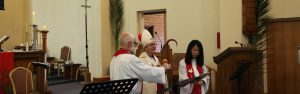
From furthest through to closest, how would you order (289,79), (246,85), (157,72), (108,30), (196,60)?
(108,30), (289,79), (196,60), (246,85), (157,72)

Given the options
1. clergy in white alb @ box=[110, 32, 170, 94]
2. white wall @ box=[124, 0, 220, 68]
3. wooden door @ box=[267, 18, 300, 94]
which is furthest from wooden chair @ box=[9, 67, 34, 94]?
wooden door @ box=[267, 18, 300, 94]

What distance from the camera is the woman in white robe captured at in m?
4.18

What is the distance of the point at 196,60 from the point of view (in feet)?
14.1

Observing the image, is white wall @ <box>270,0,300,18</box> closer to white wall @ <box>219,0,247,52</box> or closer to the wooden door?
the wooden door

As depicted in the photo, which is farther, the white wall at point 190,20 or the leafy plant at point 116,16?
the leafy plant at point 116,16

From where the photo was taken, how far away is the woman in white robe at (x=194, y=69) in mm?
4180

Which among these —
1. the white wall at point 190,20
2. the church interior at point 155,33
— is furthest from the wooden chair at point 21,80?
the white wall at point 190,20

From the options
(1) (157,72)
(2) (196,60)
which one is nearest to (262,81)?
(2) (196,60)

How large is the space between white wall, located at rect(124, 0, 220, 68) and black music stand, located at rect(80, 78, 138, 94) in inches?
210

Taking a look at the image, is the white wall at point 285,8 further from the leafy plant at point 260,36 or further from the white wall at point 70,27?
the white wall at point 70,27

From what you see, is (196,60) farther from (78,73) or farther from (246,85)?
(78,73)

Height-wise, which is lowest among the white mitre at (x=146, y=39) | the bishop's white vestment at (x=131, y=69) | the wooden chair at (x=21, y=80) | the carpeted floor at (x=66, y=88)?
the carpeted floor at (x=66, y=88)

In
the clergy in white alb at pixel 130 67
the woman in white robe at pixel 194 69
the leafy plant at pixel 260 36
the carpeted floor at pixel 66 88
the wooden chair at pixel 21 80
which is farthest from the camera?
the carpeted floor at pixel 66 88

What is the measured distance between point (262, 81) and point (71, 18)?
5956 millimetres
